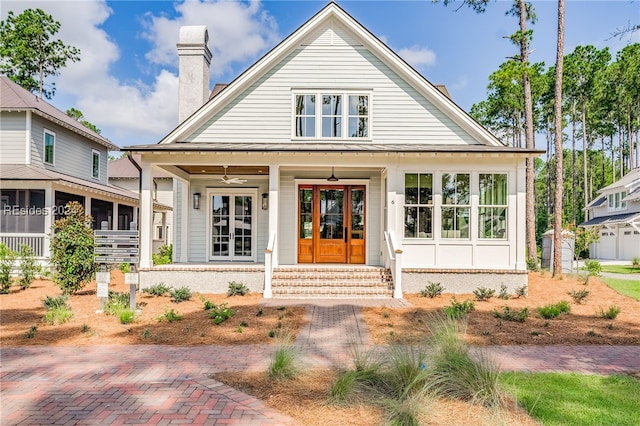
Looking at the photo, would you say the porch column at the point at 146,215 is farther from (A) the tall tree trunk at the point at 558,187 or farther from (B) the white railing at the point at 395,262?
(A) the tall tree trunk at the point at 558,187

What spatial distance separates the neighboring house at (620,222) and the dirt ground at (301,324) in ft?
64.0

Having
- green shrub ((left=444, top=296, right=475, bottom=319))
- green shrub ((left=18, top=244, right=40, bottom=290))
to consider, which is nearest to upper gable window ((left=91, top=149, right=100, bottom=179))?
green shrub ((left=18, top=244, right=40, bottom=290))

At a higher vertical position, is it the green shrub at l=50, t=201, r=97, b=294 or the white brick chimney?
the white brick chimney

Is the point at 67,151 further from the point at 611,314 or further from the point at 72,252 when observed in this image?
the point at 611,314

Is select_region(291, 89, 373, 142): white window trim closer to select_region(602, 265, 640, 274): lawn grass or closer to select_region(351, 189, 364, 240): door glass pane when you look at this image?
select_region(351, 189, 364, 240): door glass pane

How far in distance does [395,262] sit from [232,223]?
582 cm

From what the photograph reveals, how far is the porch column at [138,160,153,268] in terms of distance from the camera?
35.9 feet

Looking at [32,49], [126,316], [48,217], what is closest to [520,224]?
[126,316]

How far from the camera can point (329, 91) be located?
12797 millimetres

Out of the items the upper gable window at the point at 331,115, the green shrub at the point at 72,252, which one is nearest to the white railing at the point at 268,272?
the upper gable window at the point at 331,115

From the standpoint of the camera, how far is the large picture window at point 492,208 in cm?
1141

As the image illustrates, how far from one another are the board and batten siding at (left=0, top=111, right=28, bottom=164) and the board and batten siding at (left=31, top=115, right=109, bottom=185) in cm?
29

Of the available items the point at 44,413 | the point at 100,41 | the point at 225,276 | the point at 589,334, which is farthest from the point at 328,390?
the point at 100,41

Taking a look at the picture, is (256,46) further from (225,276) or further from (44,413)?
(44,413)
